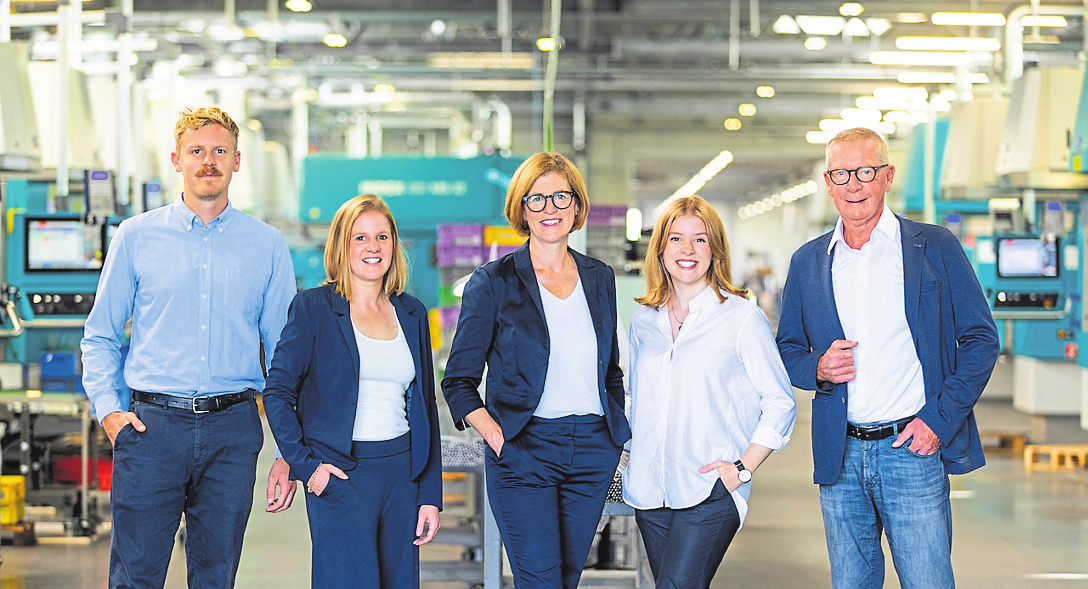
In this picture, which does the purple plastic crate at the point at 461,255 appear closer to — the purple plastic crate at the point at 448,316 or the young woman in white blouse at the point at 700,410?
the purple plastic crate at the point at 448,316

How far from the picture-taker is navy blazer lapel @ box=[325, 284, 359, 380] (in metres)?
2.56

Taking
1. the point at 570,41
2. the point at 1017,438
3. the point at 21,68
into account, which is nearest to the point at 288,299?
the point at 21,68

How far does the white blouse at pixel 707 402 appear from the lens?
2557mm

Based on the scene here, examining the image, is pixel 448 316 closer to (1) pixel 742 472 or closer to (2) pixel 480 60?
(1) pixel 742 472

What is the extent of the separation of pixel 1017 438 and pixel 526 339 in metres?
7.73

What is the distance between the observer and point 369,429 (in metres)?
2.58

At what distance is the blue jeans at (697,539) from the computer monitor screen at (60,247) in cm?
560

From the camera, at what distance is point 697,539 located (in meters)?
2.53

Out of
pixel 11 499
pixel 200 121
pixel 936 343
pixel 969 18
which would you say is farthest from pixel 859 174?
pixel 969 18

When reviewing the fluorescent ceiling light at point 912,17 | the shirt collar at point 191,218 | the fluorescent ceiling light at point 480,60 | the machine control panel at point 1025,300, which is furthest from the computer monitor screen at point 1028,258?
the shirt collar at point 191,218

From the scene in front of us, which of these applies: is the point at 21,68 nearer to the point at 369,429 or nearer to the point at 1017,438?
the point at 369,429

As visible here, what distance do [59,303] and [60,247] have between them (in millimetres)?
381

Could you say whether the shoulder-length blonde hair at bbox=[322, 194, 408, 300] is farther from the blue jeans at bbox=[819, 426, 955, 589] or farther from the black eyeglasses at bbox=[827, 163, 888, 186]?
the blue jeans at bbox=[819, 426, 955, 589]

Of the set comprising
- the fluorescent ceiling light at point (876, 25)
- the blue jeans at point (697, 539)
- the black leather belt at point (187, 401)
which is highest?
the fluorescent ceiling light at point (876, 25)
